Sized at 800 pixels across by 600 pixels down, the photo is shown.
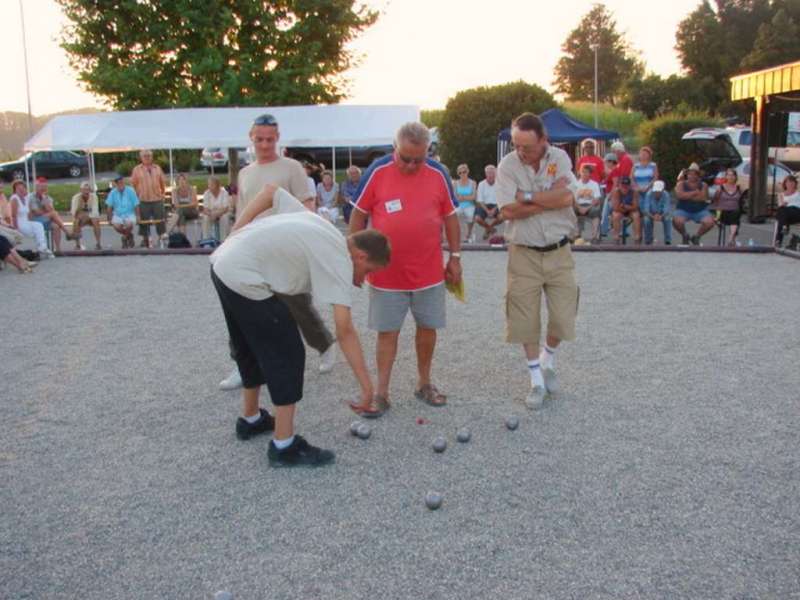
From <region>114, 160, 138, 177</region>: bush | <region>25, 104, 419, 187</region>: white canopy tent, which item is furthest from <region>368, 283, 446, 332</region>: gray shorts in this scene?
<region>114, 160, 138, 177</region>: bush

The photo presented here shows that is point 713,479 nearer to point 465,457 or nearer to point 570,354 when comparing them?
point 465,457

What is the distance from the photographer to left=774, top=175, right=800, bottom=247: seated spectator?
12.8m

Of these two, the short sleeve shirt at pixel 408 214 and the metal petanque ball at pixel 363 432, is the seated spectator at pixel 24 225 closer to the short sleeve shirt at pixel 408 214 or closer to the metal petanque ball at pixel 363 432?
the short sleeve shirt at pixel 408 214

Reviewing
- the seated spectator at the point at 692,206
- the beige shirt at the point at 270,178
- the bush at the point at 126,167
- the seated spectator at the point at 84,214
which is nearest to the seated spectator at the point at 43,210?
the seated spectator at the point at 84,214

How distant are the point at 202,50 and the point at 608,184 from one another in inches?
586

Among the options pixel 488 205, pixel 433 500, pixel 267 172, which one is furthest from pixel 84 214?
pixel 433 500

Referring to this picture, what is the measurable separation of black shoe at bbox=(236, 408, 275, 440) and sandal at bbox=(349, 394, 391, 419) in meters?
0.55

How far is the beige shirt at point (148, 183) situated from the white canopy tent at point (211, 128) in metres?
1.71

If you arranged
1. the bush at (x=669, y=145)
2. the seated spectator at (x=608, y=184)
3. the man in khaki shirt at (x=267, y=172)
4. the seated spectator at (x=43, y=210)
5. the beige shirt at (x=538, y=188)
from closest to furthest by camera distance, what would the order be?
the beige shirt at (x=538, y=188)
the man in khaki shirt at (x=267, y=172)
the seated spectator at (x=43, y=210)
the seated spectator at (x=608, y=184)
the bush at (x=669, y=145)

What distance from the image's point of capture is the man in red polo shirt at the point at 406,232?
4898mm

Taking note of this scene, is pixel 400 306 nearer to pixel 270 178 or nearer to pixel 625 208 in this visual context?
pixel 270 178

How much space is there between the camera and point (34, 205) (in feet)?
46.6

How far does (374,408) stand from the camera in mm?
5055

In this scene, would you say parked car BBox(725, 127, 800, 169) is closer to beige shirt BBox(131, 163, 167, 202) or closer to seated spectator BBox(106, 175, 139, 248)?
beige shirt BBox(131, 163, 167, 202)
